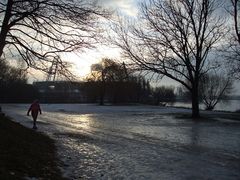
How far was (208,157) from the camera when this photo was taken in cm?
1407

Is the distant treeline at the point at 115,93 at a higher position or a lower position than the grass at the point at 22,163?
higher

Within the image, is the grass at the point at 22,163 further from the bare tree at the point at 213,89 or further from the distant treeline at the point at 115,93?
the bare tree at the point at 213,89

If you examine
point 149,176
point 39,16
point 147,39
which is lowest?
point 149,176

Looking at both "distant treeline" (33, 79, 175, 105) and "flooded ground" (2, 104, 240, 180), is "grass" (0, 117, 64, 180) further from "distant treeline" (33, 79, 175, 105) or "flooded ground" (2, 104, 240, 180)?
"distant treeline" (33, 79, 175, 105)

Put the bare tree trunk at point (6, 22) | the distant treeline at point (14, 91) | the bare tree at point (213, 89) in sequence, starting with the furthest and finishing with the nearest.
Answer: the distant treeline at point (14, 91) → the bare tree at point (213, 89) → the bare tree trunk at point (6, 22)

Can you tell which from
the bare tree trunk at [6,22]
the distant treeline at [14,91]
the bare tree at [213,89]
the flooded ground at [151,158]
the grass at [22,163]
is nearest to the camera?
the grass at [22,163]

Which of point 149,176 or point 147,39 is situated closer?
point 149,176

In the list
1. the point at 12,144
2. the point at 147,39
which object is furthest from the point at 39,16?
the point at 147,39

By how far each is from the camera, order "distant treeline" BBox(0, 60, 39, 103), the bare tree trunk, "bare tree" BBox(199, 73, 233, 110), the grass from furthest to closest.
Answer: "distant treeline" BBox(0, 60, 39, 103) → "bare tree" BBox(199, 73, 233, 110) → the bare tree trunk → the grass

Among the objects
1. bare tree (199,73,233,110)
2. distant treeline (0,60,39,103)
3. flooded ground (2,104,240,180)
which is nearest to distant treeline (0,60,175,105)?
distant treeline (0,60,39,103)

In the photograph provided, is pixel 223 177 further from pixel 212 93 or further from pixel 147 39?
pixel 212 93

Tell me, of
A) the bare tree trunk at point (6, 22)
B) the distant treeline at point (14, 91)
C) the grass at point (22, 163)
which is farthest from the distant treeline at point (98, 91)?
the grass at point (22, 163)

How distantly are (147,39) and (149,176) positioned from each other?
26.0m

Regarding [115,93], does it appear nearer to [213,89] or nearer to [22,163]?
[213,89]
